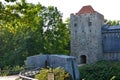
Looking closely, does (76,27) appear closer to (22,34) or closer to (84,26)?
(84,26)

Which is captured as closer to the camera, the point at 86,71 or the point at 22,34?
the point at 86,71

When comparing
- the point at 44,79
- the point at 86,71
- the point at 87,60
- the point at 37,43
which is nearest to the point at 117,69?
the point at 86,71

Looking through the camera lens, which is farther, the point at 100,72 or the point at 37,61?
the point at 100,72

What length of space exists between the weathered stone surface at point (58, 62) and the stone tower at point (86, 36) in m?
14.0

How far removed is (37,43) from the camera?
41031 mm

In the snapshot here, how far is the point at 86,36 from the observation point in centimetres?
4038

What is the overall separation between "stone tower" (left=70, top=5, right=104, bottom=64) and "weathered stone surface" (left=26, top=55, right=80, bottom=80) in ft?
46.0

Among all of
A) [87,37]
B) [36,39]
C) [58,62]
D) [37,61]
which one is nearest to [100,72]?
[87,37]

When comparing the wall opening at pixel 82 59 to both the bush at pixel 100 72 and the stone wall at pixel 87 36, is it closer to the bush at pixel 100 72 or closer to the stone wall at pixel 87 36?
the stone wall at pixel 87 36

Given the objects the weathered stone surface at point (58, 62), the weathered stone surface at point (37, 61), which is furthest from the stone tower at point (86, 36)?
the weathered stone surface at point (37, 61)

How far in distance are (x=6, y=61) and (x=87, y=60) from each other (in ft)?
33.8

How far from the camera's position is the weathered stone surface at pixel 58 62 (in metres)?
25.0

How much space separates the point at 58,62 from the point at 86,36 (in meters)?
15.4

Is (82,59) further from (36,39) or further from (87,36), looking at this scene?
(36,39)
